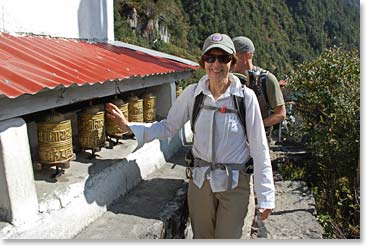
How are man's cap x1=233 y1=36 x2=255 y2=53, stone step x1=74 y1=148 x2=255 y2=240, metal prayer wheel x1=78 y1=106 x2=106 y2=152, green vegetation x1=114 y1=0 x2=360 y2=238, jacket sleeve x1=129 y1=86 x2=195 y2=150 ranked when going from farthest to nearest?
green vegetation x1=114 y1=0 x2=360 y2=238, metal prayer wheel x1=78 y1=106 x2=106 y2=152, man's cap x1=233 y1=36 x2=255 y2=53, stone step x1=74 y1=148 x2=255 y2=240, jacket sleeve x1=129 y1=86 x2=195 y2=150

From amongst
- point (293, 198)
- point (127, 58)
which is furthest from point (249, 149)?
point (293, 198)

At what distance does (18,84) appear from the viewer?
257cm

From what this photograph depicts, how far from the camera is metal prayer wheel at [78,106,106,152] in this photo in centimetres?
379

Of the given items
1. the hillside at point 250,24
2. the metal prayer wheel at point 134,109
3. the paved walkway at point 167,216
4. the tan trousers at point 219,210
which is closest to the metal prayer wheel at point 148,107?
the metal prayer wheel at point 134,109

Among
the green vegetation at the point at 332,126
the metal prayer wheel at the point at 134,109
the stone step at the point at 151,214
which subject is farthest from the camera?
the green vegetation at the point at 332,126

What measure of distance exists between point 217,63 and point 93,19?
3577mm

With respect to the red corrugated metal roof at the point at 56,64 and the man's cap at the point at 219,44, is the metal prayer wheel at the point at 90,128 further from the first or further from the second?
the man's cap at the point at 219,44

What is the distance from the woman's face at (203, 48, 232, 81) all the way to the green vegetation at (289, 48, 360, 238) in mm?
3968

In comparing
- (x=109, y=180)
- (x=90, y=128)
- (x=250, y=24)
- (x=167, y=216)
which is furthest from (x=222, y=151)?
(x=250, y=24)

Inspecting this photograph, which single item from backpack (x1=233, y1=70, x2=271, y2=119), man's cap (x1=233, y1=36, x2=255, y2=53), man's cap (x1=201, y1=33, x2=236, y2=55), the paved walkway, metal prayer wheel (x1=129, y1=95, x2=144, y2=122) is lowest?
the paved walkway

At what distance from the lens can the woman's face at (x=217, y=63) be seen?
104 inches

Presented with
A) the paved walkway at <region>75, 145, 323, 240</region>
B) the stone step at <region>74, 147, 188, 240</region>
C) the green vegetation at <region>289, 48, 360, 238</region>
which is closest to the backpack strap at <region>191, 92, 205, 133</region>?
the paved walkway at <region>75, 145, 323, 240</region>

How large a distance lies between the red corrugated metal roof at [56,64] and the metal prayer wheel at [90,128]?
0.41 meters

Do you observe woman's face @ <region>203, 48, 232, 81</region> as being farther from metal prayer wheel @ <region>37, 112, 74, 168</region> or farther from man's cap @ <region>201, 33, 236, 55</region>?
metal prayer wheel @ <region>37, 112, 74, 168</region>
